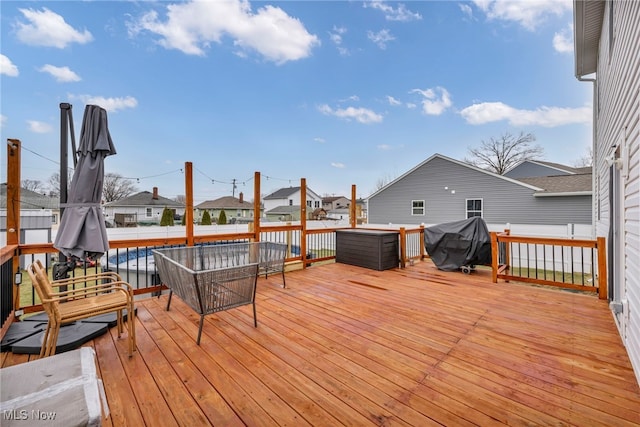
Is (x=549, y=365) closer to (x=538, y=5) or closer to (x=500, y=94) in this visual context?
(x=538, y=5)

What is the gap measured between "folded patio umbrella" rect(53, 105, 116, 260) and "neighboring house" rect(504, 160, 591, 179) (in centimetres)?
2216

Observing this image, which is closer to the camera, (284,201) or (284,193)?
(284,201)

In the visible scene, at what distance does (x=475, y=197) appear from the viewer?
12703 mm

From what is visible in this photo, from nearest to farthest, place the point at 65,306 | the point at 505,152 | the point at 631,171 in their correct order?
the point at 631,171 < the point at 65,306 < the point at 505,152

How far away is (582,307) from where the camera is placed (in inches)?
139

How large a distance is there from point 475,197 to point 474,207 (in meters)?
0.46

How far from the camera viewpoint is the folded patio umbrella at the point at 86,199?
2.56 m

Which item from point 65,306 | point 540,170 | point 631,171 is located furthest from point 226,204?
point 631,171

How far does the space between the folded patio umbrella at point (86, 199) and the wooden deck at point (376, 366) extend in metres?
0.95

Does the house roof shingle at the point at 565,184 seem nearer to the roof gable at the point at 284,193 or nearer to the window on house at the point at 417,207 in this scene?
the window on house at the point at 417,207

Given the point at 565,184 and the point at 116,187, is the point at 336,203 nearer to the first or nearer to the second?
the point at 116,187

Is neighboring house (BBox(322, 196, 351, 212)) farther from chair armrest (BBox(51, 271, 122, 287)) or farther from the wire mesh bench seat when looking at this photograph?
chair armrest (BBox(51, 271, 122, 287))

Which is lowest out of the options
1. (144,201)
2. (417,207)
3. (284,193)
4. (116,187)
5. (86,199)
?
(86,199)

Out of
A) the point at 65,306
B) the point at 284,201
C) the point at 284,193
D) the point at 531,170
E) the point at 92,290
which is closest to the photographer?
the point at 65,306
